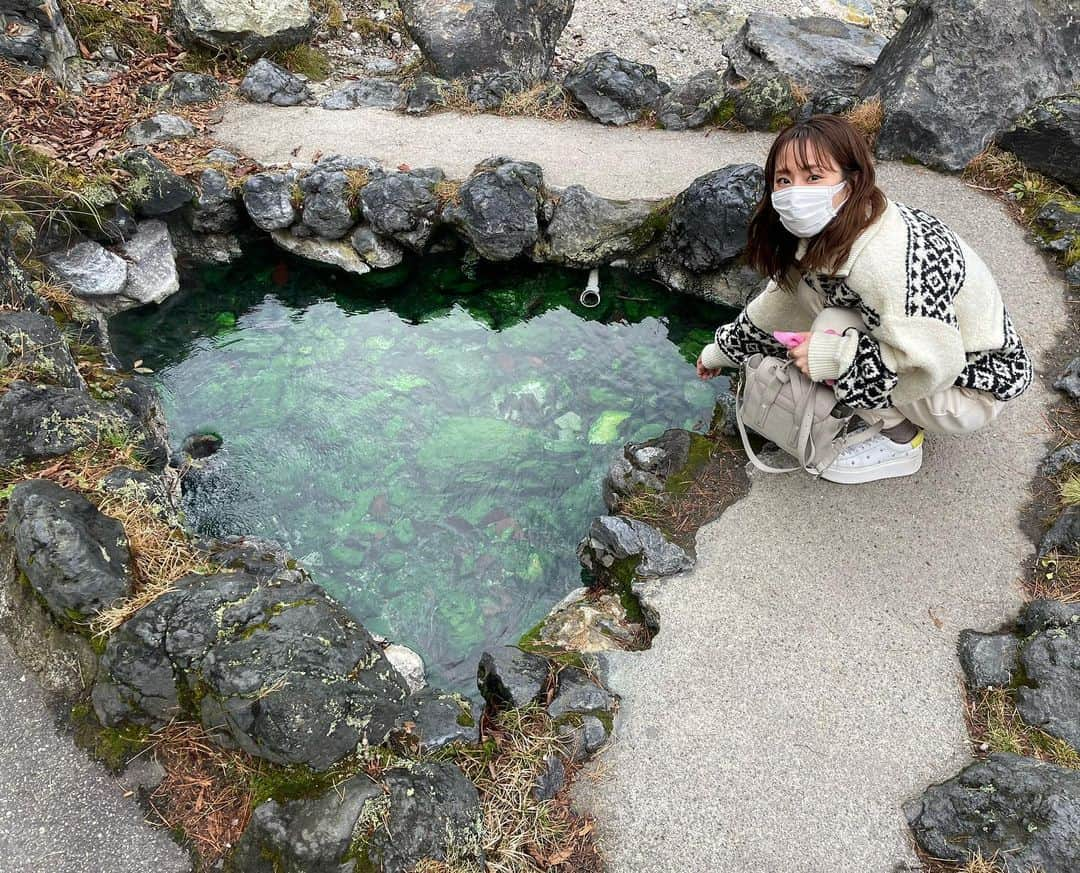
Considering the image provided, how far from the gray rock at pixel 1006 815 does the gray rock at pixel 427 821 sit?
6.61 feet

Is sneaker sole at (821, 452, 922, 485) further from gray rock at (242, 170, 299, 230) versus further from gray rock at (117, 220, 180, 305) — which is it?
gray rock at (117, 220, 180, 305)

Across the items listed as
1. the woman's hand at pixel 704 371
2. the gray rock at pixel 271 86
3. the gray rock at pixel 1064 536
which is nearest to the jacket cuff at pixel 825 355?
the woman's hand at pixel 704 371

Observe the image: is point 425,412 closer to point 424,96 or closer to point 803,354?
point 803,354

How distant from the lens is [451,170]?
7.96 m

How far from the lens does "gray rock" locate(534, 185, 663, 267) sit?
7246 millimetres

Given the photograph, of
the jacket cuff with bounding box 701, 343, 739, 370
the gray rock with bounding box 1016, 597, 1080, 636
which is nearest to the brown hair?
the jacket cuff with bounding box 701, 343, 739, 370

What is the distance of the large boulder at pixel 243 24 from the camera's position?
30.8 ft

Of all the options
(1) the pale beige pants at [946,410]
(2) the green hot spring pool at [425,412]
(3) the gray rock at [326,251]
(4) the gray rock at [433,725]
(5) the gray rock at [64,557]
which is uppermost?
(1) the pale beige pants at [946,410]

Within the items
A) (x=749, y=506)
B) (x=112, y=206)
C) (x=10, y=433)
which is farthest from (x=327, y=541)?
(x=112, y=206)

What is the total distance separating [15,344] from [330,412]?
2341 millimetres

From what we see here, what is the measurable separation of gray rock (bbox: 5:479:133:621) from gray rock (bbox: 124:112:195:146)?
6034 mm

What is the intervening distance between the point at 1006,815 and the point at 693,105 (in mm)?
8166

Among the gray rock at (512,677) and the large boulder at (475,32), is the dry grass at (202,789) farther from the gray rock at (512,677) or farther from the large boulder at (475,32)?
the large boulder at (475,32)

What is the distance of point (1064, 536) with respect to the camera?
407 cm
